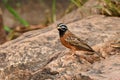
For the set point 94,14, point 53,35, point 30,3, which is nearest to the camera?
point 53,35

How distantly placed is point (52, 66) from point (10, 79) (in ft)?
2.57

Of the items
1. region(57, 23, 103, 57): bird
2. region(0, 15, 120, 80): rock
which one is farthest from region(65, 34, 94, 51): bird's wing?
region(0, 15, 120, 80): rock

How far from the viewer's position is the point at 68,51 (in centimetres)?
781

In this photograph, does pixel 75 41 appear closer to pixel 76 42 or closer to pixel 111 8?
pixel 76 42

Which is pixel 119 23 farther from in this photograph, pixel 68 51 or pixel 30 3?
pixel 30 3

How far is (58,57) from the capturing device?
24.5ft

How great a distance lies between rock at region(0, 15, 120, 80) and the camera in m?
6.86

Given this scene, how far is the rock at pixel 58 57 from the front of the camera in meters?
6.86

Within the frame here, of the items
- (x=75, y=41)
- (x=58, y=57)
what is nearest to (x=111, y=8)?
(x=75, y=41)

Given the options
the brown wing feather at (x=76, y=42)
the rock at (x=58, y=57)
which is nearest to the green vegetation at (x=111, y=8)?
the rock at (x=58, y=57)

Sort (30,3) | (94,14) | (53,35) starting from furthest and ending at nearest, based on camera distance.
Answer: (30,3)
(94,14)
(53,35)

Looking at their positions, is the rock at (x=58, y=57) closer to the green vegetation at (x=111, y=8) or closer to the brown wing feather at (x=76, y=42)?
the brown wing feather at (x=76, y=42)

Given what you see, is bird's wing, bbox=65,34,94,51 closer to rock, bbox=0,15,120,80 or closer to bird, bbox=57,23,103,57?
bird, bbox=57,23,103,57

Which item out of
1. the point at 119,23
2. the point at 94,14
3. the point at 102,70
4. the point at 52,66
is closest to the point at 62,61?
the point at 52,66
